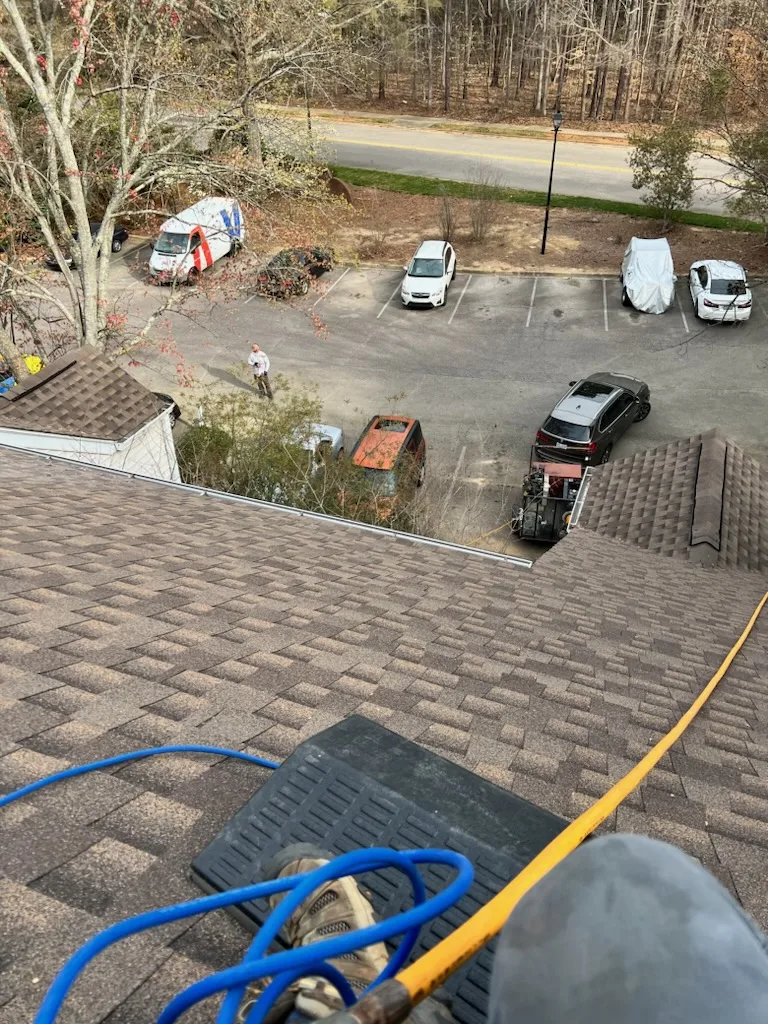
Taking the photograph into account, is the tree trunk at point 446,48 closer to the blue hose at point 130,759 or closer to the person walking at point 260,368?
the person walking at point 260,368

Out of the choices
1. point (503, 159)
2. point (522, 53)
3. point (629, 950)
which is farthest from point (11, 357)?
point (522, 53)

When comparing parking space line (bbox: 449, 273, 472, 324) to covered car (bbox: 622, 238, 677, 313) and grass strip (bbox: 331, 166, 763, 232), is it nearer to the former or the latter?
grass strip (bbox: 331, 166, 763, 232)

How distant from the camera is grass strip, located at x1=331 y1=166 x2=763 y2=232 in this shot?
28.8 m

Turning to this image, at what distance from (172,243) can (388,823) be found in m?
26.0

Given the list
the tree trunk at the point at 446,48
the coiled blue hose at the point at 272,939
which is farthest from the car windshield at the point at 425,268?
the coiled blue hose at the point at 272,939

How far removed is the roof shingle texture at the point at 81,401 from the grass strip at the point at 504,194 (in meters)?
21.1

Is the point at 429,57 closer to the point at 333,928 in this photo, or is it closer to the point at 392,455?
the point at 392,455

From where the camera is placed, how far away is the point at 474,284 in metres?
26.5

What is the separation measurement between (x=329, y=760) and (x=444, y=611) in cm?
288

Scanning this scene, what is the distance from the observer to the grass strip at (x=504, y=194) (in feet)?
94.6

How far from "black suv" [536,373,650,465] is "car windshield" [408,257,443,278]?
8.84 m

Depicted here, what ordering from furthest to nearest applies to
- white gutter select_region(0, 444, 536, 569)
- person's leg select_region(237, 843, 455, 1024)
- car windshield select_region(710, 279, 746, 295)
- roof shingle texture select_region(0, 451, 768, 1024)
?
car windshield select_region(710, 279, 746, 295)
white gutter select_region(0, 444, 536, 569)
roof shingle texture select_region(0, 451, 768, 1024)
person's leg select_region(237, 843, 455, 1024)

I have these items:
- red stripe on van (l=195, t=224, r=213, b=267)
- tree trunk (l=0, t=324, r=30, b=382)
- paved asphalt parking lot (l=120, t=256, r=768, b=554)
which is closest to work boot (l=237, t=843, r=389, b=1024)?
paved asphalt parking lot (l=120, t=256, r=768, b=554)

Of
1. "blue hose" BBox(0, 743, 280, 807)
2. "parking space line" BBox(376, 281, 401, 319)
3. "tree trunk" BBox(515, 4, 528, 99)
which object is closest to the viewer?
"blue hose" BBox(0, 743, 280, 807)
